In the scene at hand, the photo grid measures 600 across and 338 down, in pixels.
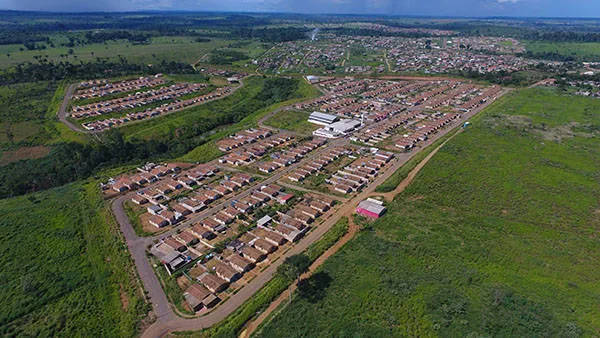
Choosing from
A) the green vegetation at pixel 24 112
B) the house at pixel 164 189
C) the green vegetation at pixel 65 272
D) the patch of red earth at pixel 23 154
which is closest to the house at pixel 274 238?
the green vegetation at pixel 65 272

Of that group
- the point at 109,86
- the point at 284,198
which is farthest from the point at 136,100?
the point at 284,198

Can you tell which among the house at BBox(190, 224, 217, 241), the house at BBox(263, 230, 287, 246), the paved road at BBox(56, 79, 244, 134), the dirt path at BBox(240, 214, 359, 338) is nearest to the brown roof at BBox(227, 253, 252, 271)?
the house at BBox(263, 230, 287, 246)

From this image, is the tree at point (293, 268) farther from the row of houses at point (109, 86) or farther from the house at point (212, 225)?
the row of houses at point (109, 86)

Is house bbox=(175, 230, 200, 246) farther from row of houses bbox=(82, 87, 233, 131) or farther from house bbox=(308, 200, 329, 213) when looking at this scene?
row of houses bbox=(82, 87, 233, 131)

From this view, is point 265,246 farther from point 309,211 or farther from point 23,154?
point 23,154

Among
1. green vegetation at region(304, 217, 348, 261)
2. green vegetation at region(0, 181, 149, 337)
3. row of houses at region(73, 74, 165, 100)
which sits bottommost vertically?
green vegetation at region(0, 181, 149, 337)

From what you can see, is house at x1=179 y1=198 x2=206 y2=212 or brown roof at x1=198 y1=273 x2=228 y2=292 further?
house at x1=179 y1=198 x2=206 y2=212

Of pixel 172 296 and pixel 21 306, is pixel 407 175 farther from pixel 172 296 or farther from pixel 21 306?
pixel 21 306
